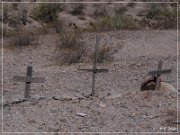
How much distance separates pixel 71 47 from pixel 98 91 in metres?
5.71

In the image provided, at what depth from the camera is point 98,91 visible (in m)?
11.3

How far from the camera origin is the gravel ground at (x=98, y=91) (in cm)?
797

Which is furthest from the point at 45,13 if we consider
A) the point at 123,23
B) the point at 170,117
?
the point at 170,117

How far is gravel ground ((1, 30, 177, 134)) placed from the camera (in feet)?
26.1

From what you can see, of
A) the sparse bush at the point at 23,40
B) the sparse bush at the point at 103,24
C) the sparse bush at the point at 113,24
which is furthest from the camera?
the sparse bush at the point at 113,24

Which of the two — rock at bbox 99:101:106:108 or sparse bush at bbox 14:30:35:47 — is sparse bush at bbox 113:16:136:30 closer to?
sparse bush at bbox 14:30:35:47

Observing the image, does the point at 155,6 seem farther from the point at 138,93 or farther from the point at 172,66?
the point at 138,93

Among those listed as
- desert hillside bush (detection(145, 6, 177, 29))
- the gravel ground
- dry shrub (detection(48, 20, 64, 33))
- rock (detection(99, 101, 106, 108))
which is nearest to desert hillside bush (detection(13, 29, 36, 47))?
the gravel ground

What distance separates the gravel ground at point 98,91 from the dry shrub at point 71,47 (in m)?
0.36

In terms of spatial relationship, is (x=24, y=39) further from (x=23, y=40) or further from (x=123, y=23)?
(x=123, y=23)

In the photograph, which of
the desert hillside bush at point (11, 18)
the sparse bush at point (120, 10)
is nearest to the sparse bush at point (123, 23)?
the sparse bush at point (120, 10)

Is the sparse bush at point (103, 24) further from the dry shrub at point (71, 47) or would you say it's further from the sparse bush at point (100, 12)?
the dry shrub at point (71, 47)

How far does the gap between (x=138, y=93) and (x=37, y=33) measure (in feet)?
33.4

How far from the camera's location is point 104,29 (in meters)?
20.5
